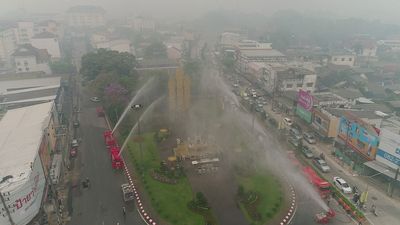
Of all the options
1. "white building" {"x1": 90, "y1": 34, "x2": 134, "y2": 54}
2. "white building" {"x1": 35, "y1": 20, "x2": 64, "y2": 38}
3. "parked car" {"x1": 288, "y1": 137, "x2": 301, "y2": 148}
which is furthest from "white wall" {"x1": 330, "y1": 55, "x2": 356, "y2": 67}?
"white building" {"x1": 35, "y1": 20, "x2": 64, "y2": 38}

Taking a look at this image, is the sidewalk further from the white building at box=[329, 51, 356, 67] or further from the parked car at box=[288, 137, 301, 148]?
the white building at box=[329, 51, 356, 67]

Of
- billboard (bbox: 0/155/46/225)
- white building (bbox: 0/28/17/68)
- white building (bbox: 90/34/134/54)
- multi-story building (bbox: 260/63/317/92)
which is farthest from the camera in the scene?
white building (bbox: 90/34/134/54)

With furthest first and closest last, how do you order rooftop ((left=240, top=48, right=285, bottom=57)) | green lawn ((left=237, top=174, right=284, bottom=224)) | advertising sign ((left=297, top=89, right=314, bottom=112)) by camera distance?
1. rooftop ((left=240, top=48, right=285, bottom=57))
2. advertising sign ((left=297, top=89, right=314, bottom=112))
3. green lawn ((left=237, top=174, right=284, bottom=224))

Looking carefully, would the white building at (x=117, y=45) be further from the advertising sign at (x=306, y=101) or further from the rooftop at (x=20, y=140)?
the advertising sign at (x=306, y=101)

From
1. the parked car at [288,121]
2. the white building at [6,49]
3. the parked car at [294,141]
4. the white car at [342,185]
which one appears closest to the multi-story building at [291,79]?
the parked car at [288,121]

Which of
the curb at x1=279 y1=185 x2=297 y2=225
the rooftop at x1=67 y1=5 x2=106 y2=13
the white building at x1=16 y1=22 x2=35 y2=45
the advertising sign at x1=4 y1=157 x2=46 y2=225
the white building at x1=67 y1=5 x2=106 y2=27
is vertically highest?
the rooftop at x1=67 y1=5 x2=106 y2=13
